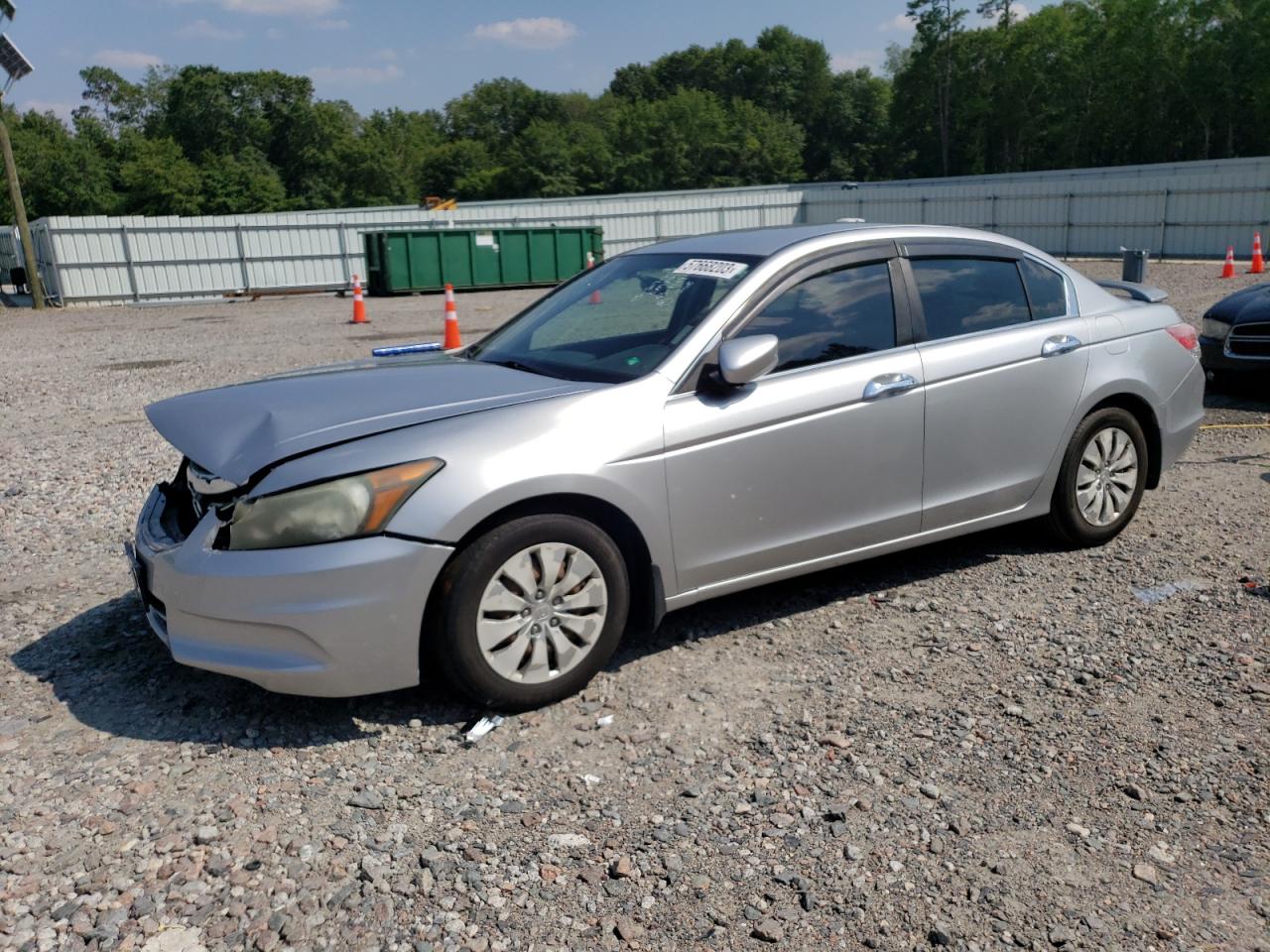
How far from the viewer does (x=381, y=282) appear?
27141mm

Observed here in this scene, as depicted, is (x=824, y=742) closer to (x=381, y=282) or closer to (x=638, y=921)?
(x=638, y=921)

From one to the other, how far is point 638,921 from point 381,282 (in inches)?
1023

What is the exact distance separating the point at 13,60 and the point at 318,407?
91.6ft

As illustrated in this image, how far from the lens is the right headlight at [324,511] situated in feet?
11.0

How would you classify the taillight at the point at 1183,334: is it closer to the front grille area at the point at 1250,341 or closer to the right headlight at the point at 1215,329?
the front grille area at the point at 1250,341

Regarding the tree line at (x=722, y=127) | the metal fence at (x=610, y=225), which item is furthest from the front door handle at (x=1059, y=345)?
the tree line at (x=722, y=127)

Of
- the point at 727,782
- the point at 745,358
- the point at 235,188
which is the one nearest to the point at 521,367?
the point at 745,358

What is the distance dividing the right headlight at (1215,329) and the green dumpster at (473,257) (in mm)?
19934

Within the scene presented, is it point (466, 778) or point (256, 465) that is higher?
point (256, 465)

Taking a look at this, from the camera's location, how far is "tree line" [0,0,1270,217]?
60.8 metres

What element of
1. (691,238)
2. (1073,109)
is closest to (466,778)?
(691,238)

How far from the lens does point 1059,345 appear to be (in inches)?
195

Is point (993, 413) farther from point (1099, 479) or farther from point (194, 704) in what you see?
point (194, 704)

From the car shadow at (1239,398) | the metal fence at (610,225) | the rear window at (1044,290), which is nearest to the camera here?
the rear window at (1044,290)
